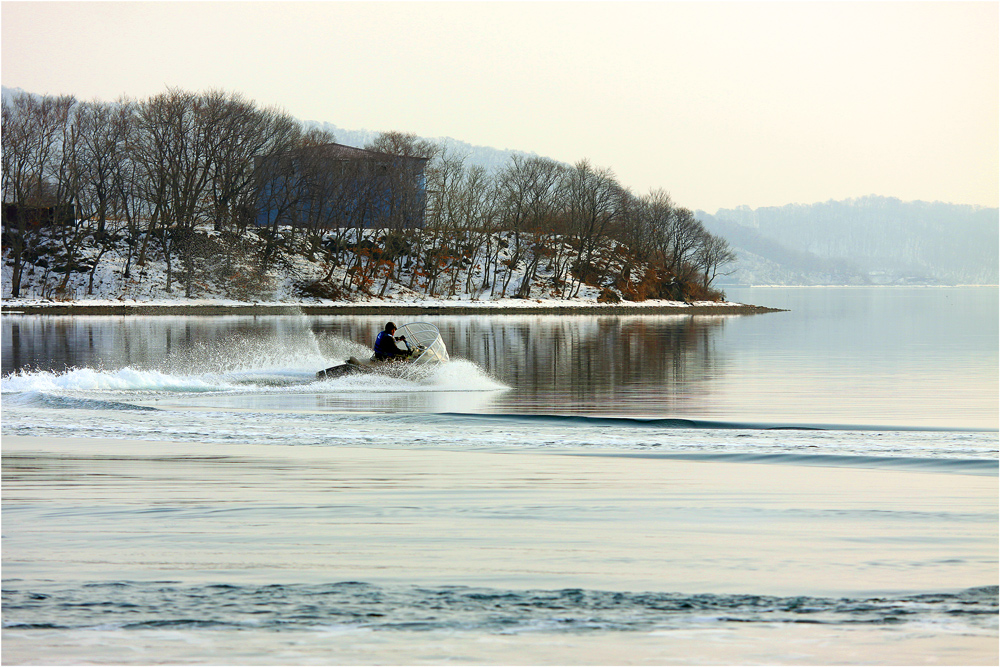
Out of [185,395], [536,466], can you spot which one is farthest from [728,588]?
[185,395]

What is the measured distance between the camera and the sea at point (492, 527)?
23.2ft

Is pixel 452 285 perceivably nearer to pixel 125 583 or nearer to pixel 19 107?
pixel 19 107

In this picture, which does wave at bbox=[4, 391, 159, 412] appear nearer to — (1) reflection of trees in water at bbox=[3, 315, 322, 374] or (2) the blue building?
(1) reflection of trees in water at bbox=[3, 315, 322, 374]

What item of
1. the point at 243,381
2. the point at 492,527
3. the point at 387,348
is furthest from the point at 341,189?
the point at 492,527

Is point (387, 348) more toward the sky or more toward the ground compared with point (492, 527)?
more toward the sky

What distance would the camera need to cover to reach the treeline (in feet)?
309

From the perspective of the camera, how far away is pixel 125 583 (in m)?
8.09

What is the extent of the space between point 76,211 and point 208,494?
98147mm

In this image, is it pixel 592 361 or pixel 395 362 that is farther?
pixel 592 361

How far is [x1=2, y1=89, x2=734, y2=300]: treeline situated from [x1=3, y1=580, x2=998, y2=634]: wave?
85.9 meters

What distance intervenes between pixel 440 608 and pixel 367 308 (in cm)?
8210

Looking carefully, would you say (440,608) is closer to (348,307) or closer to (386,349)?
(386,349)

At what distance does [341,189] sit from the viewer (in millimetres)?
107875

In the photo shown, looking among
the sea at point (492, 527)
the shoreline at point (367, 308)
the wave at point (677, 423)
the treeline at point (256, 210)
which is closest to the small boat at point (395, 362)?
the sea at point (492, 527)
